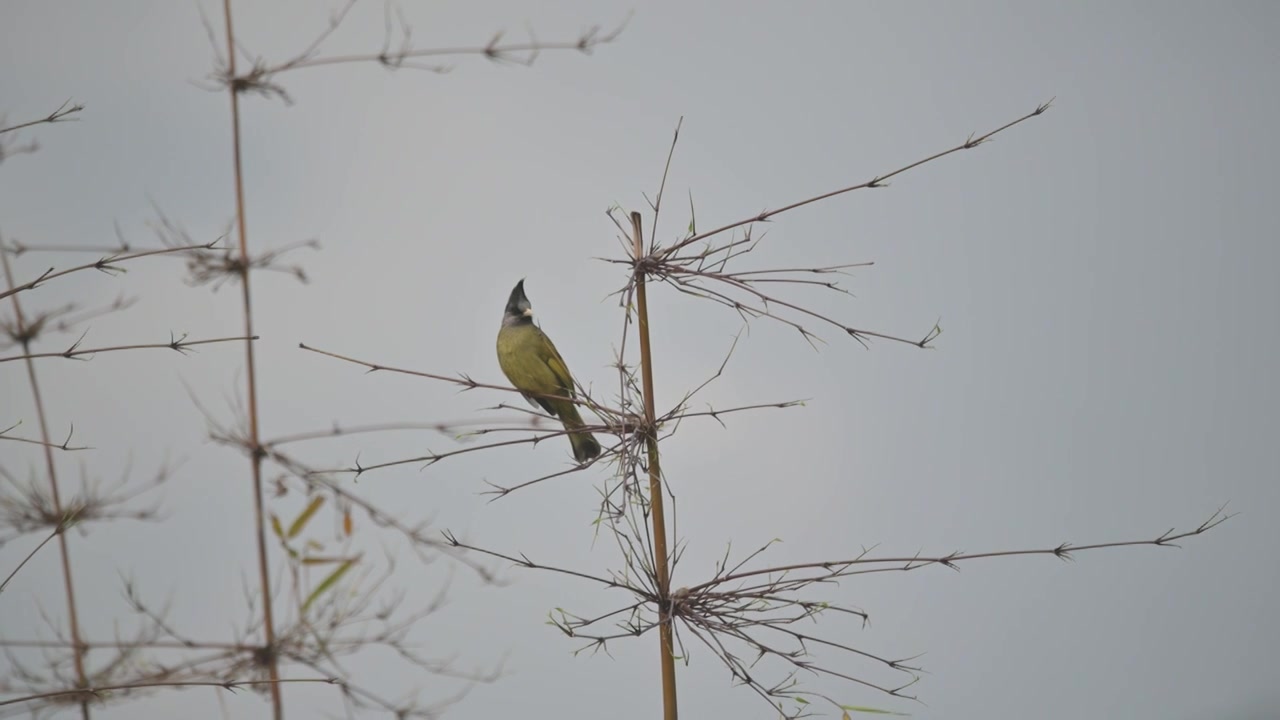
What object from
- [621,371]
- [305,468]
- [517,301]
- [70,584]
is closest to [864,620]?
[621,371]

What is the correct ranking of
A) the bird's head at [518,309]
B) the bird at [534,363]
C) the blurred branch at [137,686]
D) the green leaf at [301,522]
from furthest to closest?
the bird's head at [518,309]
the bird at [534,363]
the green leaf at [301,522]
the blurred branch at [137,686]

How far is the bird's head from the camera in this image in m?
2.95

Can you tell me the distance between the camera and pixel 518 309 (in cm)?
301

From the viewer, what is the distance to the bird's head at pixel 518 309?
295 cm

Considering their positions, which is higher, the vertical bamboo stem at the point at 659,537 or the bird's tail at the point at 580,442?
the bird's tail at the point at 580,442

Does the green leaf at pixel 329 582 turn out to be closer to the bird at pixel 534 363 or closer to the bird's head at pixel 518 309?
the bird at pixel 534 363

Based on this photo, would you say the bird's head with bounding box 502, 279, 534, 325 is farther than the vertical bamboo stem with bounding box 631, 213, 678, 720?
Yes

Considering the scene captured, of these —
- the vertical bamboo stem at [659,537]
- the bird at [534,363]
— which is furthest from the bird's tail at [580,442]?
the vertical bamboo stem at [659,537]

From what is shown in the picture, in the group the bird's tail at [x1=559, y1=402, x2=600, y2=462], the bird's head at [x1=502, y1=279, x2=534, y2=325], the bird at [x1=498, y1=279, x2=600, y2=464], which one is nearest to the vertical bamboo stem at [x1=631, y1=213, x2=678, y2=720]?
the bird's tail at [x1=559, y1=402, x2=600, y2=462]

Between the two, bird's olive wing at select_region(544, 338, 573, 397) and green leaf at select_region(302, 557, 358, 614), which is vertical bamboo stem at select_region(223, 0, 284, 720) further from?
bird's olive wing at select_region(544, 338, 573, 397)

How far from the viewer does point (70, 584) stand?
5.24 ft

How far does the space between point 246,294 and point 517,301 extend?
142 cm

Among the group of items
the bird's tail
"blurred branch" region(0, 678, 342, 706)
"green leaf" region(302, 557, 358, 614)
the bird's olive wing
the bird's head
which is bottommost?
"blurred branch" region(0, 678, 342, 706)

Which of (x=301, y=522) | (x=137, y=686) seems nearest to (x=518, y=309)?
(x=301, y=522)
